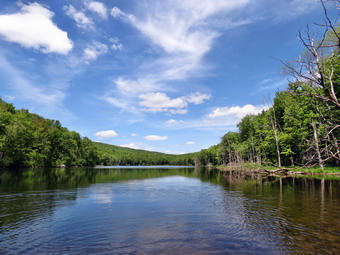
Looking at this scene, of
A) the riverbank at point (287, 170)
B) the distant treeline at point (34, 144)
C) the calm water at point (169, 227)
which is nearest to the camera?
the calm water at point (169, 227)

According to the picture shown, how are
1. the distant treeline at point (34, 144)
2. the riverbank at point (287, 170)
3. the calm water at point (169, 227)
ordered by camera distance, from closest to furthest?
1. the calm water at point (169, 227)
2. the riverbank at point (287, 170)
3. the distant treeline at point (34, 144)

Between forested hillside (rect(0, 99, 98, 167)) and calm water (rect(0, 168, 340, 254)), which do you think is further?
forested hillside (rect(0, 99, 98, 167))

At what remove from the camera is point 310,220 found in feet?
42.3

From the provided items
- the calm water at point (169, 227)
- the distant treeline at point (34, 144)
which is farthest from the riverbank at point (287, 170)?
the distant treeline at point (34, 144)

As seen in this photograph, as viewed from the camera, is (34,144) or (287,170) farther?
(34,144)

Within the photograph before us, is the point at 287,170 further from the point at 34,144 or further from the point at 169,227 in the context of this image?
the point at 34,144

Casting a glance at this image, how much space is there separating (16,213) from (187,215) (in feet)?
36.1

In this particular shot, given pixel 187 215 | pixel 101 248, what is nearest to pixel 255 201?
pixel 187 215

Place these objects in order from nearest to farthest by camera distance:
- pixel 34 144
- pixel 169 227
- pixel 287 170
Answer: pixel 169 227 < pixel 287 170 < pixel 34 144

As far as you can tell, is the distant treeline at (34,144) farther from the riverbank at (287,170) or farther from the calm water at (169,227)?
the riverbank at (287,170)

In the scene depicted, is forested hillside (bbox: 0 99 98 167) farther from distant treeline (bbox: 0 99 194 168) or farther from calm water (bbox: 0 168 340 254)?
calm water (bbox: 0 168 340 254)

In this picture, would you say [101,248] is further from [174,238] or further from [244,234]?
[244,234]

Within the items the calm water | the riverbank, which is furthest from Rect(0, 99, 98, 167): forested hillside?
the riverbank

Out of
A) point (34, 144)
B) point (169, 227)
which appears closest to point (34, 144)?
point (34, 144)
